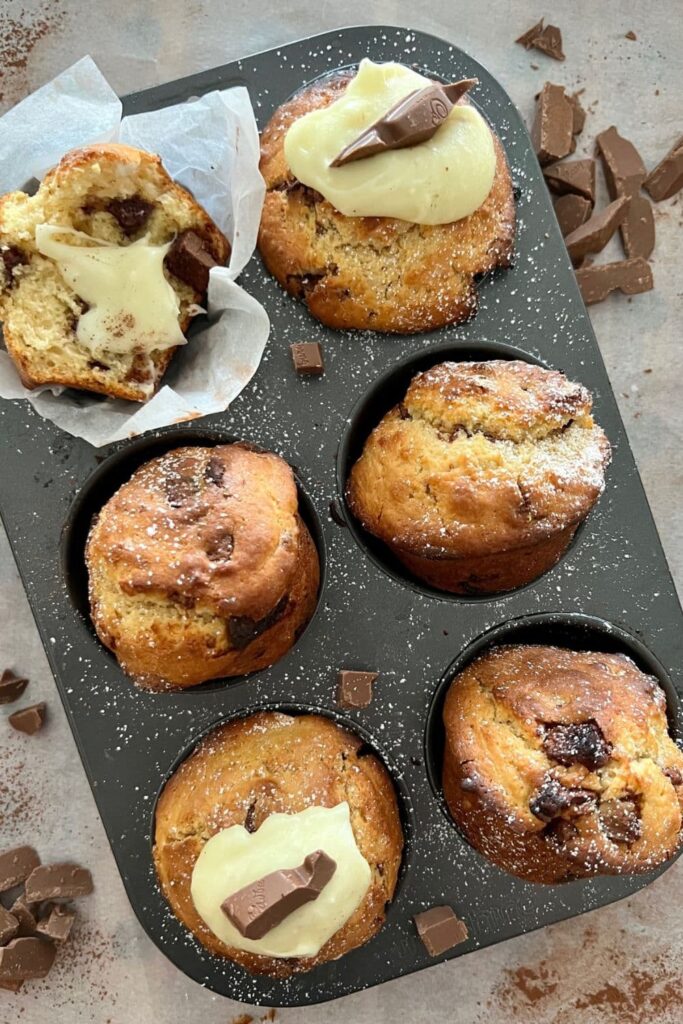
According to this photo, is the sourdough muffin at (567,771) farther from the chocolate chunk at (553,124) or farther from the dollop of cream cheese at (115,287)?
the chocolate chunk at (553,124)

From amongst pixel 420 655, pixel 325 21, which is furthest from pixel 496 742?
pixel 325 21

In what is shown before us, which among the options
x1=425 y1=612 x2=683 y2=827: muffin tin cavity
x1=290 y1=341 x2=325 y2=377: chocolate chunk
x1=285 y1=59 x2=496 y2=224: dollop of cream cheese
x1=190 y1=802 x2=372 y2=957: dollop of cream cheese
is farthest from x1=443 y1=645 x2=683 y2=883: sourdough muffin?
x1=285 y1=59 x2=496 y2=224: dollop of cream cheese

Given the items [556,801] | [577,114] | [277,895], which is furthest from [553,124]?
[277,895]

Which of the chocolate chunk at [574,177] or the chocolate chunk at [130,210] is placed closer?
the chocolate chunk at [130,210]

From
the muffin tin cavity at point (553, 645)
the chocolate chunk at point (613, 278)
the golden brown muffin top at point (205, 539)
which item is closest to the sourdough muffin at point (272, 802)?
the muffin tin cavity at point (553, 645)

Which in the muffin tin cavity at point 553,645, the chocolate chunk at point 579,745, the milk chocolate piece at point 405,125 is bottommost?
the muffin tin cavity at point 553,645

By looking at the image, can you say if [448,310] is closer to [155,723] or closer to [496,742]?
[496,742]
